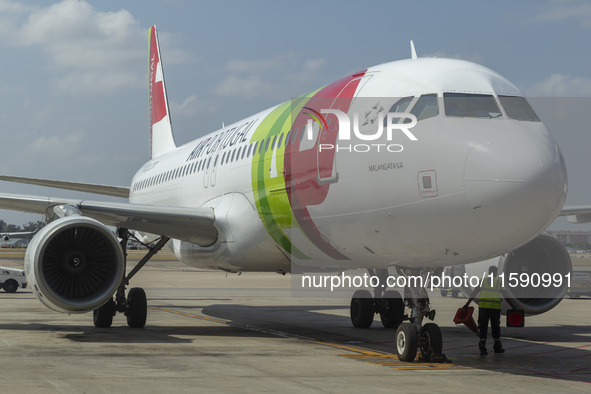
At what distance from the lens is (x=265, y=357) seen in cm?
1089

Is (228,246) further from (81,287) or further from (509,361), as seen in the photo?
(509,361)

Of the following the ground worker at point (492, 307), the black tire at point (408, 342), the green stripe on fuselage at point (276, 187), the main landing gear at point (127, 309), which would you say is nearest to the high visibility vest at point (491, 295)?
the ground worker at point (492, 307)

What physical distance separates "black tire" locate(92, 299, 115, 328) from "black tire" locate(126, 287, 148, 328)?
45 cm

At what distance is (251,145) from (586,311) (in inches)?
498

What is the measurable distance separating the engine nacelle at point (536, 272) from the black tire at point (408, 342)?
12.6 feet

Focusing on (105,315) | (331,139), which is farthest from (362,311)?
(331,139)

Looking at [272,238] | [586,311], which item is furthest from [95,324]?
[586,311]

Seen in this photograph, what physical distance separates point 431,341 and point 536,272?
15.7 feet

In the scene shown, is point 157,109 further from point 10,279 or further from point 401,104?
point 401,104

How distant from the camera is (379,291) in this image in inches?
649

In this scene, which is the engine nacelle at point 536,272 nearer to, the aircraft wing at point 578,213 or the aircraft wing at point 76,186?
the aircraft wing at point 578,213

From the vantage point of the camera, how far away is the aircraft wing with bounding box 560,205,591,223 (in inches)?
589

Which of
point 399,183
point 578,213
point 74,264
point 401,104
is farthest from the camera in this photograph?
point 578,213

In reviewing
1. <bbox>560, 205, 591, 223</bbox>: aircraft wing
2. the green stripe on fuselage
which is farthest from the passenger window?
<bbox>560, 205, 591, 223</bbox>: aircraft wing
